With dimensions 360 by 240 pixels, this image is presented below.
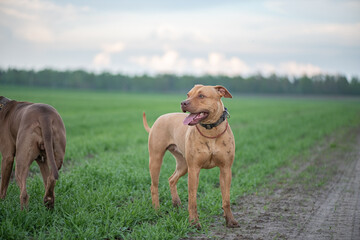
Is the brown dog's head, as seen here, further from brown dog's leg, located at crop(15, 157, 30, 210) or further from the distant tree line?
the distant tree line

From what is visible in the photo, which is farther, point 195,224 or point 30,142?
point 195,224

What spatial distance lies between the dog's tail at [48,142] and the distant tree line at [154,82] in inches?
2832

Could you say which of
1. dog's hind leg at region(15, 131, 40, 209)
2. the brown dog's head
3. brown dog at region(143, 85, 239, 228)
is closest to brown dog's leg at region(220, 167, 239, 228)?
brown dog at region(143, 85, 239, 228)

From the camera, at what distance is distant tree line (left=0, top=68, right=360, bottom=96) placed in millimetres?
93438

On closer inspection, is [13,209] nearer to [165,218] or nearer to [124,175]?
[165,218]

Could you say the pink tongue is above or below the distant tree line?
below

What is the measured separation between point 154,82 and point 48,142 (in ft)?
442

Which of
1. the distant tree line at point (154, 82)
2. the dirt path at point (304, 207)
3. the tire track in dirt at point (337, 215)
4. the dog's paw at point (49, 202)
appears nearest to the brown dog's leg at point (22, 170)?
the dog's paw at point (49, 202)

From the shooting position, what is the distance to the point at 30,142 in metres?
4.48

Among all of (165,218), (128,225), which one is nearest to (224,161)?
(165,218)

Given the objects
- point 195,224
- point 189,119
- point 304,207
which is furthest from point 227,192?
point 304,207

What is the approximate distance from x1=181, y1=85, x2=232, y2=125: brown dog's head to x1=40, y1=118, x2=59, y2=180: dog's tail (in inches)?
70.5

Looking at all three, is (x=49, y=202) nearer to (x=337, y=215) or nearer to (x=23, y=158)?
(x=23, y=158)

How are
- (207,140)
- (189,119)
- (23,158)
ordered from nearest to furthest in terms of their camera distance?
1. (189,119)
2. (23,158)
3. (207,140)
